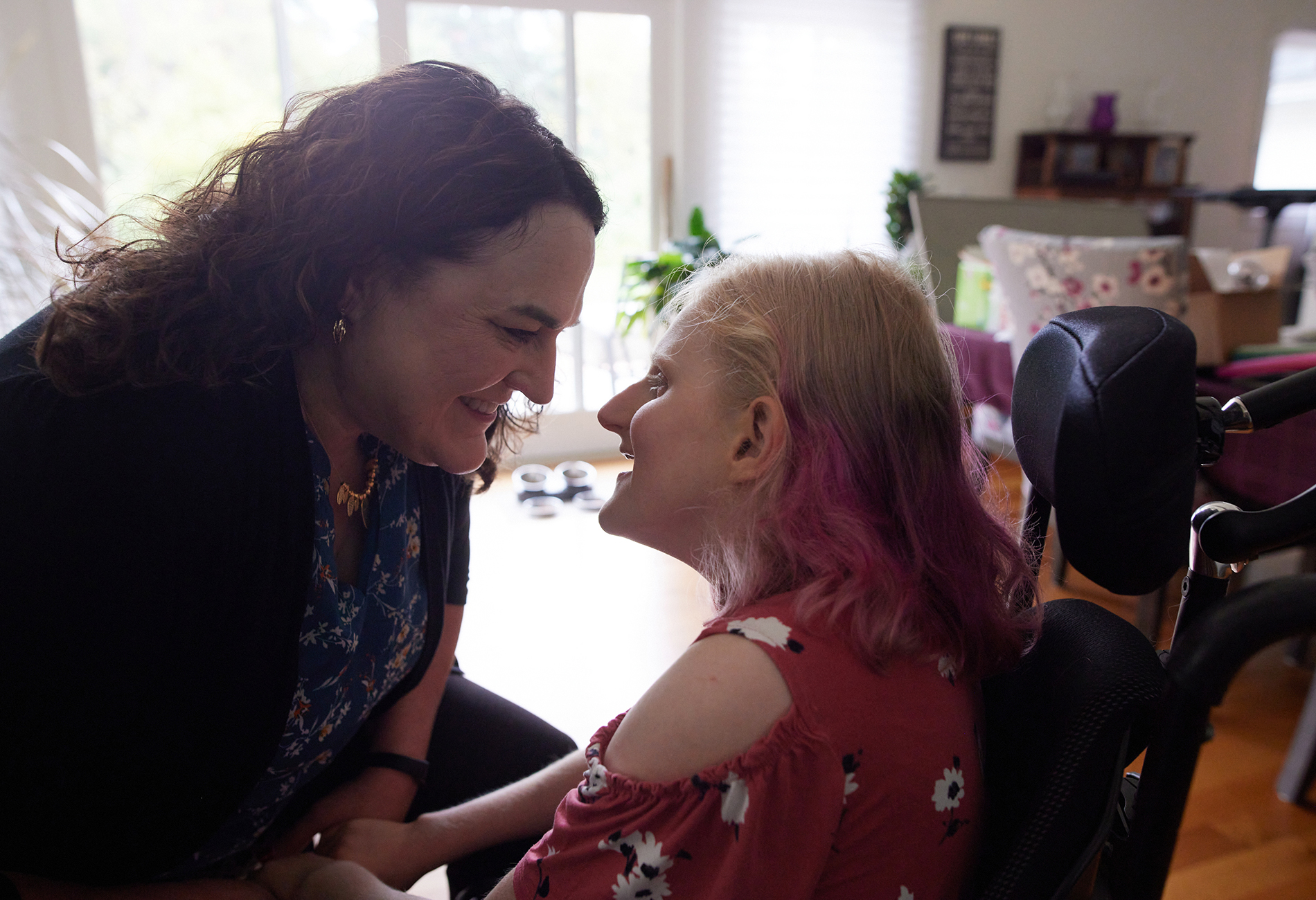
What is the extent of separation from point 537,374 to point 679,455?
26cm

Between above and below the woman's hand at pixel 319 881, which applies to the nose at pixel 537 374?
above

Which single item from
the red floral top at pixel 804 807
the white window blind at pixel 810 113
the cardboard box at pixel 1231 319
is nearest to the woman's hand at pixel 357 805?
the red floral top at pixel 804 807

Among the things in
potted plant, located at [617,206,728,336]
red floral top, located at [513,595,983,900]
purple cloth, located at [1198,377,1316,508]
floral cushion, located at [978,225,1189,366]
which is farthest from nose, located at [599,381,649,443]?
potted plant, located at [617,206,728,336]

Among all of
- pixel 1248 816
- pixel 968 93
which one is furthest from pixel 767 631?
pixel 968 93

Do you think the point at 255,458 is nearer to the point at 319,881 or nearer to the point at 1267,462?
the point at 319,881

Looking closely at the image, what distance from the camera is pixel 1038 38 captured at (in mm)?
4930

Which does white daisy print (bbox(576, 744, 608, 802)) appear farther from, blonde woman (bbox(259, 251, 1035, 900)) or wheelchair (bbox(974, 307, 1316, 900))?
wheelchair (bbox(974, 307, 1316, 900))

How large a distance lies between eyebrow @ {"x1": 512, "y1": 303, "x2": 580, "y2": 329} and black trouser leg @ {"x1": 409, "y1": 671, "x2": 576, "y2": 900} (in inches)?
23.9

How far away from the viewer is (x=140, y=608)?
75cm

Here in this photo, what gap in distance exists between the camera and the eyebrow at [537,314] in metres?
0.91

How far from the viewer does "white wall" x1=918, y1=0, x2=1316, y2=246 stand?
483 cm

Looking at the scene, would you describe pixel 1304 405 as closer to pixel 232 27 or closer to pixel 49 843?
pixel 49 843

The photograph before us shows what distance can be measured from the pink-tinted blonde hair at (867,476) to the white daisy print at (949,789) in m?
0.09

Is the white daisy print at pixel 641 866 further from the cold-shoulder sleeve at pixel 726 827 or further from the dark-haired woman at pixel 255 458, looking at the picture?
the dark-haired woman at pixel 255 458
